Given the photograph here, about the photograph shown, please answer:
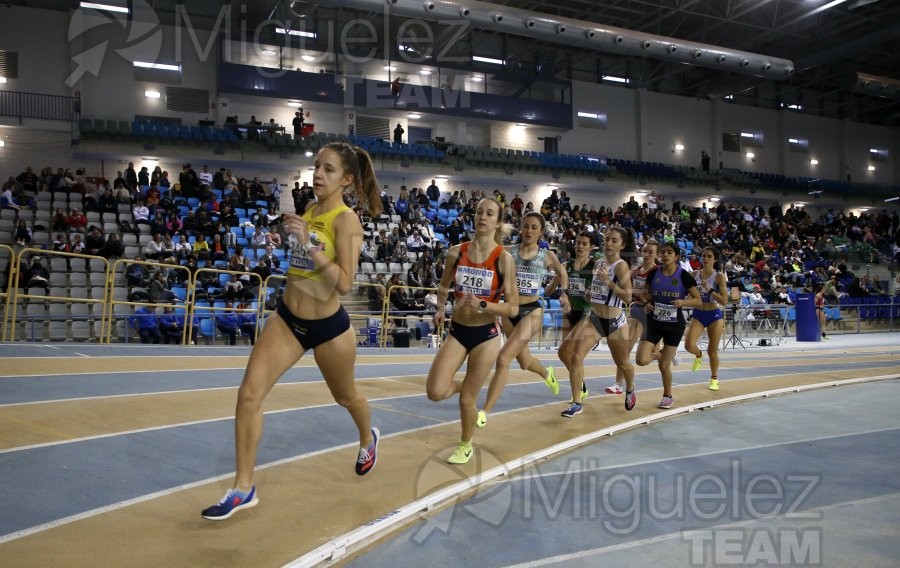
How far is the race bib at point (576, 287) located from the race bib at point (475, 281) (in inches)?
121

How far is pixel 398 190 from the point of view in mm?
33094

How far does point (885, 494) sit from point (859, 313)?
85.2 feet

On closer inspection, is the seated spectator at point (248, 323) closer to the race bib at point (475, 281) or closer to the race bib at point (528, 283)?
the race bib at point (528, 283)

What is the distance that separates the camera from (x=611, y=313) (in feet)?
28.2

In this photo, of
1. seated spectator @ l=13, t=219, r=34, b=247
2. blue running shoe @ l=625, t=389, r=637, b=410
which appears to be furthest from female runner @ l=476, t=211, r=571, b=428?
seated spectator @ l=13, t=219, r=34, b=247

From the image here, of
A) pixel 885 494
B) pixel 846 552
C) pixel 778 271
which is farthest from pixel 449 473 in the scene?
pixel 778 271

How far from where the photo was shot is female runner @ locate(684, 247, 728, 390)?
10.9 m

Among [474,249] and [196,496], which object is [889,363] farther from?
[196,496]

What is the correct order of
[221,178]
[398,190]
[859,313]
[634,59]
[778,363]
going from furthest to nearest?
[634,59], [398,190], [859,313], [221,178], [778,363]

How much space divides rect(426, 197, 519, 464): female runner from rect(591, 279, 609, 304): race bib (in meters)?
2.85

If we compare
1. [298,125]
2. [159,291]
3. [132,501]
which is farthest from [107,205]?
[132,501]

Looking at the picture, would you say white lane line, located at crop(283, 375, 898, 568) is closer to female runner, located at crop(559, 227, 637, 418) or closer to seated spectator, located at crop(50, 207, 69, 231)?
female runner, located at crop(559, 227, 637, 418)

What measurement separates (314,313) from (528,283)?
4266 millimetres
